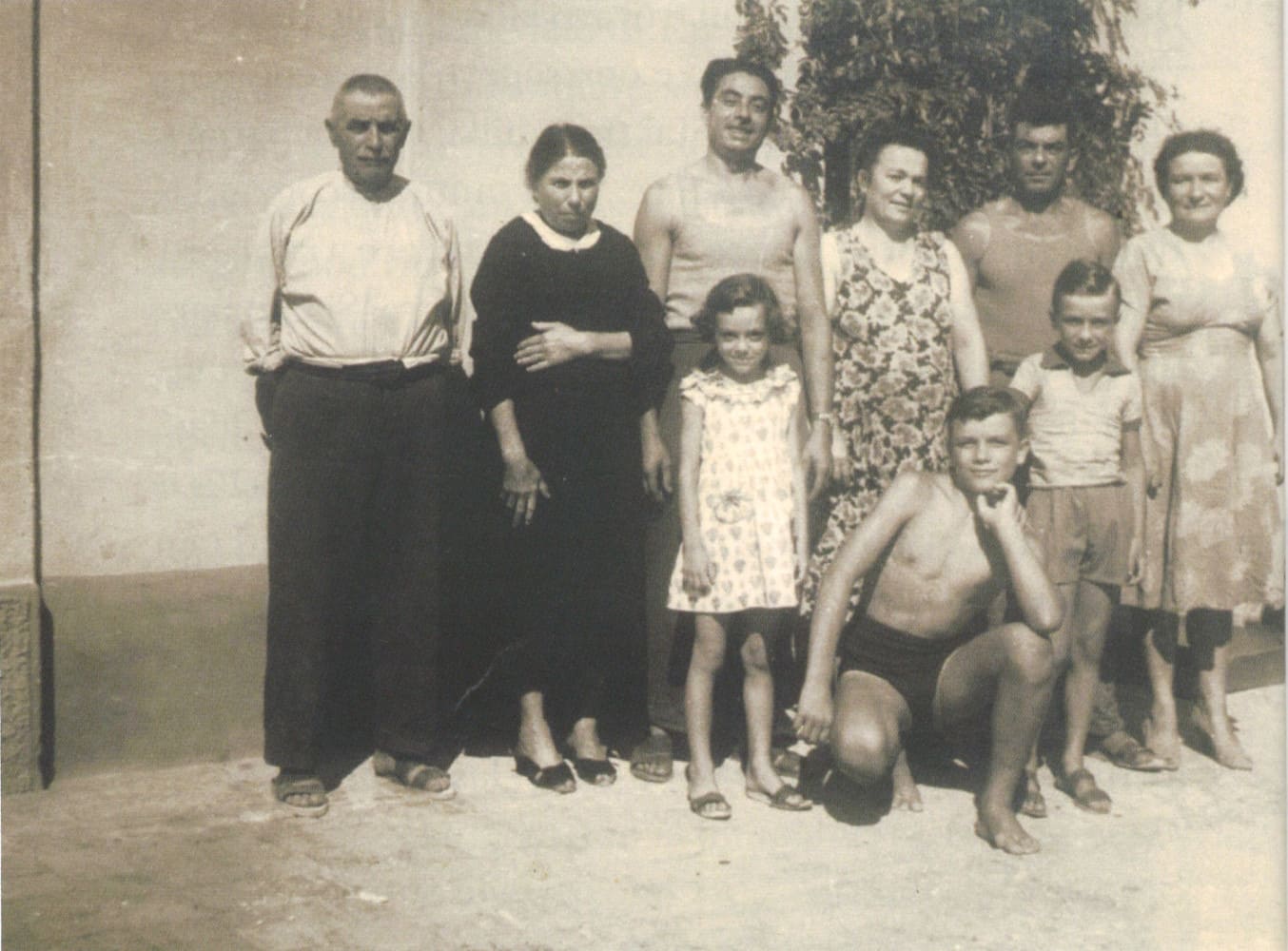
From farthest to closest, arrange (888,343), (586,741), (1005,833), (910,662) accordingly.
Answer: (888,343), (586,741), (910,662), (1005,833)

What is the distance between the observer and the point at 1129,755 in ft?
16.4

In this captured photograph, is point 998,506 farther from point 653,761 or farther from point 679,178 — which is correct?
point 679,178

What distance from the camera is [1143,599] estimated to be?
16.6ft

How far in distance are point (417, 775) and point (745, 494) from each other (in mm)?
1277

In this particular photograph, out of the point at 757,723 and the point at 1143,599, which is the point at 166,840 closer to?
the point at 757,723

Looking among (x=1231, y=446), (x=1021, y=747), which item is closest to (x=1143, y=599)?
(x=1231, y=446)

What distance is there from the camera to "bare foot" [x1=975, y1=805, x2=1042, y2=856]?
4219 millimetres

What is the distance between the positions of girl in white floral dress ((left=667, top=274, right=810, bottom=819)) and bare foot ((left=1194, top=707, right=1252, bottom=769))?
1.54m

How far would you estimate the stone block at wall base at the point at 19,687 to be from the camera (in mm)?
4340

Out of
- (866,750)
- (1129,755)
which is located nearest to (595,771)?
(866,750)

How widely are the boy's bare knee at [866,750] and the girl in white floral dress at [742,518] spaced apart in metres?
0.23

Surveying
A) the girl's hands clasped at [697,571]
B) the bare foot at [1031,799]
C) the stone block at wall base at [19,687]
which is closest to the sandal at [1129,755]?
the bare foot at [1031,799]

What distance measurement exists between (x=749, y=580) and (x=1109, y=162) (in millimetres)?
2449

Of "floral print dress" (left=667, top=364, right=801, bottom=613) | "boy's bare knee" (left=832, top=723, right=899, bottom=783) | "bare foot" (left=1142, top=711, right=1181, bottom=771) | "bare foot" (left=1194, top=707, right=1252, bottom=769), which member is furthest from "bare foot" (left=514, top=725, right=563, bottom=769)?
"bare foot" (left=1194, top=707, right=1252, bottom=769)
